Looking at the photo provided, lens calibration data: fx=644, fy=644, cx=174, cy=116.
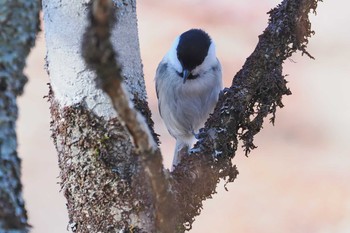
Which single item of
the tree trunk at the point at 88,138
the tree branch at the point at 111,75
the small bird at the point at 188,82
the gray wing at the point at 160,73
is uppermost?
the gray wing at the point at 160,73

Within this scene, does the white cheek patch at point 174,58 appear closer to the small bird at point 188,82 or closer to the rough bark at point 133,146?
the small bird at point 188,82

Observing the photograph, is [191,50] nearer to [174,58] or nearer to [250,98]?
[174,58]

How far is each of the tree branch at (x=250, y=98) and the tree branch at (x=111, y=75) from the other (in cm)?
80

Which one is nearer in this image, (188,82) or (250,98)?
(250,98)

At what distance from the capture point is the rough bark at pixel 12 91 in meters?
0.94

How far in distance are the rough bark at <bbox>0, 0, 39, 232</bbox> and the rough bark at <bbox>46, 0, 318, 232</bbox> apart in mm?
449

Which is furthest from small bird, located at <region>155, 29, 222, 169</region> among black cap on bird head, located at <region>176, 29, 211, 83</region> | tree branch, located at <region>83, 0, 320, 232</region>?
tree branch, located at <region>83, 0, 320, 232</region>

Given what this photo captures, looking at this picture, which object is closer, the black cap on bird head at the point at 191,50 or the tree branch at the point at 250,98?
the tree branch at the point at 250,98

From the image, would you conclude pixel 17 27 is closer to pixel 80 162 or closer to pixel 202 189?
pixel 80 162

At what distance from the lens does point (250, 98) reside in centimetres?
198

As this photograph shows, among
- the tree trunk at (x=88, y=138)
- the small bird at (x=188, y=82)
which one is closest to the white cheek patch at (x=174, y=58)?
the small bird at (x=188, y=82)

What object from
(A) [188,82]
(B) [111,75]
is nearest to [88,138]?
(B) [111,75]

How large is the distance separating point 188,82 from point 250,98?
1136 mm

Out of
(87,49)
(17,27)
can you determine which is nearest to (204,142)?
(17,27)
